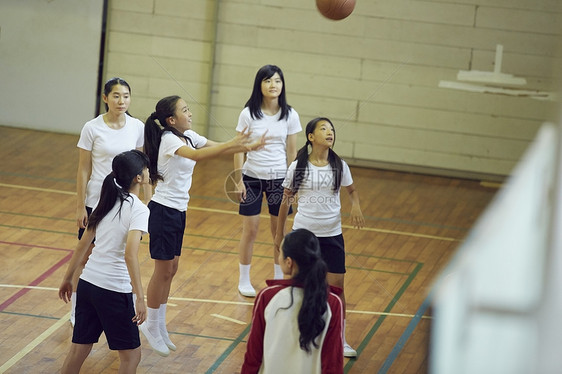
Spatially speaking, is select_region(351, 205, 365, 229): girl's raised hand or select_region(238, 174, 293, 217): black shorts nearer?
select_region(351, 205, 365, 229): girl's raised hand

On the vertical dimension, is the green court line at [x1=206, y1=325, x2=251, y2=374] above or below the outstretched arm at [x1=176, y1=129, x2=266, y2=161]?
below

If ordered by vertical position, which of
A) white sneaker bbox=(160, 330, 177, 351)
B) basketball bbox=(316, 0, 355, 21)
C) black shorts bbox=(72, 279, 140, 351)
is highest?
basketball bbox=(316, 0, 355, 21)

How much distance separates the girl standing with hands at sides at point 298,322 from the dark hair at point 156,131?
152 centimetres

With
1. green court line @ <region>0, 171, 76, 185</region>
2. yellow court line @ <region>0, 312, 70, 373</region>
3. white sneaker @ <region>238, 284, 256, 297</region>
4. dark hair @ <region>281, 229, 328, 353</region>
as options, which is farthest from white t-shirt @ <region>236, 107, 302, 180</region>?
green court line @ <region>0, 171, 76, 185</region>

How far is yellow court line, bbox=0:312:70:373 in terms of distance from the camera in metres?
3.45

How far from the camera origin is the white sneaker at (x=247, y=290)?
458 centimetres

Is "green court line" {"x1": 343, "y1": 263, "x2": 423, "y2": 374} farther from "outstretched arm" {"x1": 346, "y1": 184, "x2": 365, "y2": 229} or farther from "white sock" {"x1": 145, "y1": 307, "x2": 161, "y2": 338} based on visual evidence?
"white sock" {"x1": 145, "y1": 307, "x2": 161, "y2": 338}

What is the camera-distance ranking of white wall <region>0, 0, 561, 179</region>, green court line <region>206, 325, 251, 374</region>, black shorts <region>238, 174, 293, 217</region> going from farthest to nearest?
white wall <region>0, 0, 561, 179</region>
black shorts <region>238, 174, 293, 217</region>
green court line <region>206, 325, 251, 374</region>

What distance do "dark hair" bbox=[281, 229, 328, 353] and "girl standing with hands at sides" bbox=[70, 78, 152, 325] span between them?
63.8 inches

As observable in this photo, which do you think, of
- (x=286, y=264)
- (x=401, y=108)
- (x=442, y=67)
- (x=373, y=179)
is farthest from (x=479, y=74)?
(x=286, y=264)

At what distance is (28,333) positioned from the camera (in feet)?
12.5

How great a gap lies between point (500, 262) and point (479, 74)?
7.93 metres

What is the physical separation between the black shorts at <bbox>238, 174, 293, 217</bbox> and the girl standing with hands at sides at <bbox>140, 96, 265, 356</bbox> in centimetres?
74

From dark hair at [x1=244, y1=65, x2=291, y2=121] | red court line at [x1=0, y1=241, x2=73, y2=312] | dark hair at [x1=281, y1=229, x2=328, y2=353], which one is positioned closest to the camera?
dark hair at [x1=281, y1=229, x2=328, y2=353]
